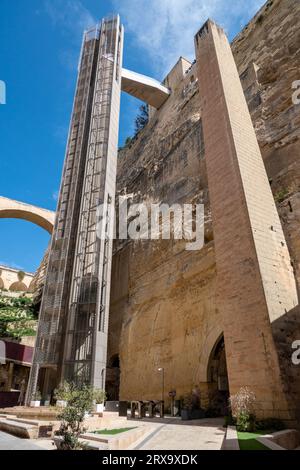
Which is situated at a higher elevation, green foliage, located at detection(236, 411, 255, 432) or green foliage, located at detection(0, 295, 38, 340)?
green foliage, located at detection(0, 295, 38, 340)

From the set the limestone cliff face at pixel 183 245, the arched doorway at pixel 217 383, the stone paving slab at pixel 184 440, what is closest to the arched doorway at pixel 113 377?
the limestone cliff face at pixel 183 245

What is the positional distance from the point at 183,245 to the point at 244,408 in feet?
32.1

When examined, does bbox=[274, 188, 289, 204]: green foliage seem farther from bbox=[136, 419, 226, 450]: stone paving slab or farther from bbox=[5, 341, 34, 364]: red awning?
bbox=[5, 341, 34, 364]: red awning

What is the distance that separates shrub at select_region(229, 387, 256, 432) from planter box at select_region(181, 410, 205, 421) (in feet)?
10.6

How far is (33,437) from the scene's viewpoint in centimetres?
753

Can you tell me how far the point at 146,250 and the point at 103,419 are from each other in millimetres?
12181

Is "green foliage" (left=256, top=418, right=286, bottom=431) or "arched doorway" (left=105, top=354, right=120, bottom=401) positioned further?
"arched doorway" (left=105, top=354, right=120, bottom=401)

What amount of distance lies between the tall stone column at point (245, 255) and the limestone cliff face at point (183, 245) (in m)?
1.50

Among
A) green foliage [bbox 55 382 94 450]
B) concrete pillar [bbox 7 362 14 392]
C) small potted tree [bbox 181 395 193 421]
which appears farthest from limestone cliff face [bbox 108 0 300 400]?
green foliage [bbox 55 382 94 450]

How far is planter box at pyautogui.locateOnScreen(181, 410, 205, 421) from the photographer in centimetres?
1115

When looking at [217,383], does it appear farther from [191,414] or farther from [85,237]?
[85,237]

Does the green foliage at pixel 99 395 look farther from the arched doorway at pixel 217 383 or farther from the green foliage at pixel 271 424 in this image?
the arched doorway at pixel 217 383
